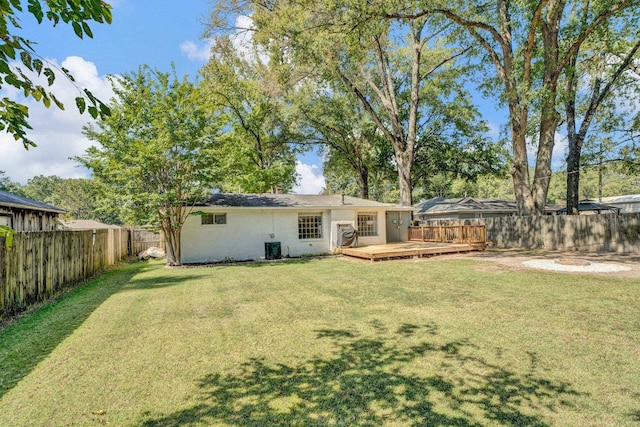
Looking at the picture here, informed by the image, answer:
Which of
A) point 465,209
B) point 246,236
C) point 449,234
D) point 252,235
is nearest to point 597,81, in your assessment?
point 449,234

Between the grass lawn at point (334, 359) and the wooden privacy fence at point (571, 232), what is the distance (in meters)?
7.06

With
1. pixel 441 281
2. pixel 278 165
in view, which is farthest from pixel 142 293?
pixel 278 165

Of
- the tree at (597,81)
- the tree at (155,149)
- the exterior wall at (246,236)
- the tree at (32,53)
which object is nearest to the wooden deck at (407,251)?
the exterior wall at (246,236)

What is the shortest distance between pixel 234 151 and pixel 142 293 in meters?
7.85

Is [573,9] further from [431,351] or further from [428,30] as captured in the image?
[431,351]

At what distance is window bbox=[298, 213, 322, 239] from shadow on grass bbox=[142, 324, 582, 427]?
37.1 feet

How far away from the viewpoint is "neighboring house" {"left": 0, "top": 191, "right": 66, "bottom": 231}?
966 centimetres

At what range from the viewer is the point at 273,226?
1457 cm

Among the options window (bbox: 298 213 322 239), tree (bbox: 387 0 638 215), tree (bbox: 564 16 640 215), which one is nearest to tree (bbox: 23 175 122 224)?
window (bbox: 298 213 322 239)

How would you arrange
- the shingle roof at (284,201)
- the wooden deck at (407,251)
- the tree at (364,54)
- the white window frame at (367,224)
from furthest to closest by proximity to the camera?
the white window frame at (367,224)
the tree at (364,54)
the shingle roof at (284,201)
the wooden deck at (407,251)

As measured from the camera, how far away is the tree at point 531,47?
12.6 meters

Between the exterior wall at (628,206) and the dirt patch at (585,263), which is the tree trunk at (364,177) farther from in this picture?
the exterior wall at (628,206)

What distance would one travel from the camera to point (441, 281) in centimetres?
793

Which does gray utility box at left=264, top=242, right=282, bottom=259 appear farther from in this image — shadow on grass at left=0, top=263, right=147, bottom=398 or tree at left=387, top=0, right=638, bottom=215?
tree at left=387, top=0, right=638, bottom=215
